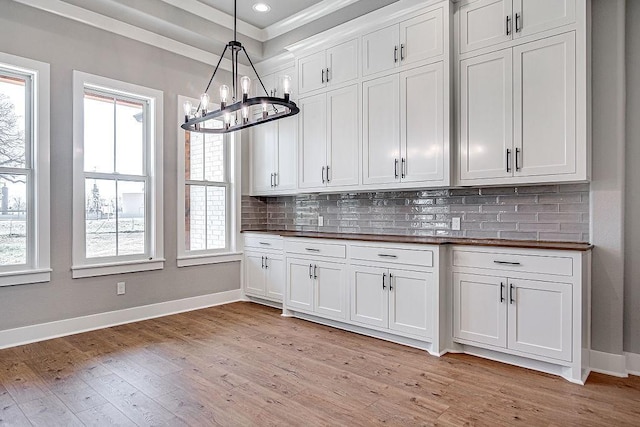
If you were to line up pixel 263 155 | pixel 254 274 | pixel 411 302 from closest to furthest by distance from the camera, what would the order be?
pixel 411 302 < pixel 254 274 < pixel 263 155

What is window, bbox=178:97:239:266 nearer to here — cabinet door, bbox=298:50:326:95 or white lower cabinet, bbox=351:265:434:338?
cabinet door, bbox=298:50:326:95

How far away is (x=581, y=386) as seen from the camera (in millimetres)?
2744

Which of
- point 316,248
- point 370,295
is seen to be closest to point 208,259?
point 316,248

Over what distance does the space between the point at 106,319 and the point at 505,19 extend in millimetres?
4573

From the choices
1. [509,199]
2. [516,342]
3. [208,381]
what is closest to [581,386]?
[516,342]

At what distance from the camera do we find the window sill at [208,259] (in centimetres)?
477

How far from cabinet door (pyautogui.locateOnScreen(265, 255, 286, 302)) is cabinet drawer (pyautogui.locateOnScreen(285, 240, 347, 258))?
337mm

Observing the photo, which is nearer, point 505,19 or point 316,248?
point 505,19

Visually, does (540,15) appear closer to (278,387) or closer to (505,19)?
(505,19)

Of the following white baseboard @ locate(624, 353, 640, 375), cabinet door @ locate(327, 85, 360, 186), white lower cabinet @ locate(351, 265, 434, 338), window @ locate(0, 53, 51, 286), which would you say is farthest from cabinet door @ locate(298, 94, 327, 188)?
white baseboard @ locate(624, 353, 640, 375)

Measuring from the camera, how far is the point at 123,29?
419cm

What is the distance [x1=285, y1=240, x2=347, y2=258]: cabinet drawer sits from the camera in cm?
403

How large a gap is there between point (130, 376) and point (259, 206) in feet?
10.1

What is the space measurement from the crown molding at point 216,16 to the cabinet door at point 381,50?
1.59m
